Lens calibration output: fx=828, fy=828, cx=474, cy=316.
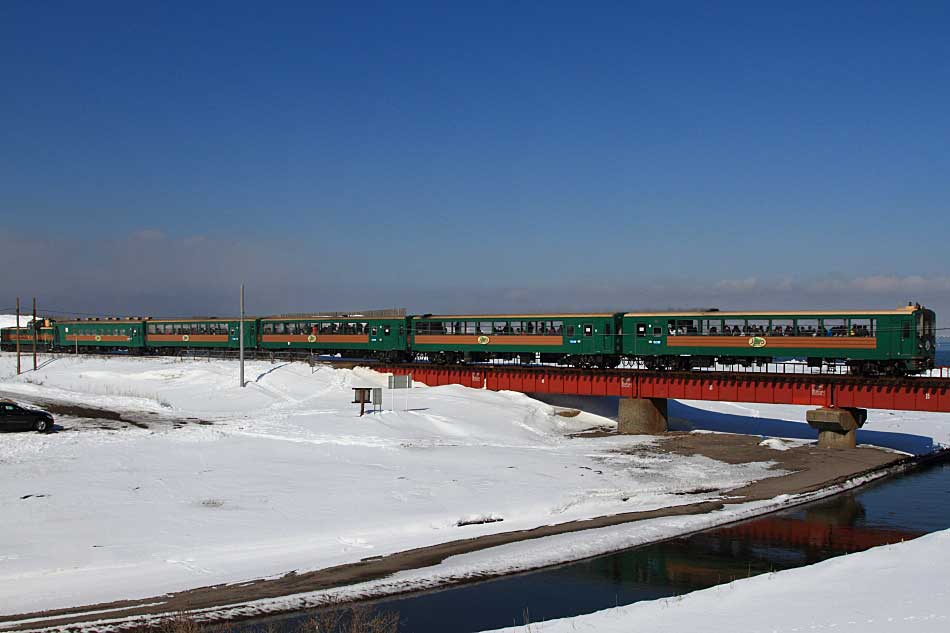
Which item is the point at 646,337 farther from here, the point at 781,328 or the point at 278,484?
the point at 278,484

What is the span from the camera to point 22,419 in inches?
1331

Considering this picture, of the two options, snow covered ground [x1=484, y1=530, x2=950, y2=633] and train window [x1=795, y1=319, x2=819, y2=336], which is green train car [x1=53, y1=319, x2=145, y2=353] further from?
snow covered ground [x1=484, y1=530, x2=950, y2=633]

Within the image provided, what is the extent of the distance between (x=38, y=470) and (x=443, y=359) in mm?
33453

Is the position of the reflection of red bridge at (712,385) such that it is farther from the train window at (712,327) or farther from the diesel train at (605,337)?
the train window at (712,327)

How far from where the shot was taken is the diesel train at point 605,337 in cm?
4169

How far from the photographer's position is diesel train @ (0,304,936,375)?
41688 millimetres

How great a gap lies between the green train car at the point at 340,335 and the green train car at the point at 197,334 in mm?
1642

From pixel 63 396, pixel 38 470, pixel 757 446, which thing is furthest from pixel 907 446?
pixel 63 396

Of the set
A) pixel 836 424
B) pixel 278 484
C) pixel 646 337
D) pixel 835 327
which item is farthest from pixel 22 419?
pixel 835 327

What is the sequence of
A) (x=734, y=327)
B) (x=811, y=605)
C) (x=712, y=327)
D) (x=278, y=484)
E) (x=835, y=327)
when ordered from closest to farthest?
(x=811, y=605)
(x=278, y=484)
(x=835, y=327)
(x=734, y=327)
(x=712, y=327)

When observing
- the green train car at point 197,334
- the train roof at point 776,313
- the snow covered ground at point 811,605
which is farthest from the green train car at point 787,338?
the green train car at point 197,334

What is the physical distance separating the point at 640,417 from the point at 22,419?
31.8 metres

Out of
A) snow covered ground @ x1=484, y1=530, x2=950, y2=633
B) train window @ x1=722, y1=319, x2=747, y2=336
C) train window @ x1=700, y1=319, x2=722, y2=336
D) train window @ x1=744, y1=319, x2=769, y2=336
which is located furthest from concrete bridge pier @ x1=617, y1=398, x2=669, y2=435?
snow covered ground @ x1=484, y1=530, x2=950, y2=633

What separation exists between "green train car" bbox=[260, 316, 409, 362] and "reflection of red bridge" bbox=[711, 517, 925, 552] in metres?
36.3
